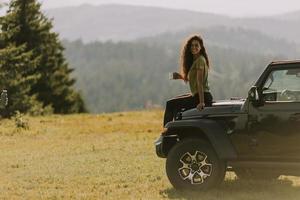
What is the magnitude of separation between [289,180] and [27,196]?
4.62m

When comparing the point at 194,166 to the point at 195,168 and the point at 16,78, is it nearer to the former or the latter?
the point at 195,168

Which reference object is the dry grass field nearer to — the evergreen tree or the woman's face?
the woman's face

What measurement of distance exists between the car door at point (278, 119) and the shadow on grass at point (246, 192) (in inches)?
27.8

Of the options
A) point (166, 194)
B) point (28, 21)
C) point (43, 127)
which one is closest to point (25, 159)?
point (166, 194)

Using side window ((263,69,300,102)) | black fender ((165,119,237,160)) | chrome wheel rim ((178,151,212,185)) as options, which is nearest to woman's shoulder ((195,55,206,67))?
black fender ((165,119,237,160))

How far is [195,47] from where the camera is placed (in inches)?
384

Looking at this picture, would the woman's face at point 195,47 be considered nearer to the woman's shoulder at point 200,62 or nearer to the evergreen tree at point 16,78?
the woman's shoulder at point 200,62

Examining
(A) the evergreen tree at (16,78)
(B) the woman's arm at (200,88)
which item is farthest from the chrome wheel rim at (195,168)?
(A) the evergreen tree at (16,78)

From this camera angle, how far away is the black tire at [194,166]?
30.4 ft

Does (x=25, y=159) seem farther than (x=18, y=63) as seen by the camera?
No

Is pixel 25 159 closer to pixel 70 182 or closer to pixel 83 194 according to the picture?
pixel 70 182

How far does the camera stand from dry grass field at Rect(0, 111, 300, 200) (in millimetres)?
9484

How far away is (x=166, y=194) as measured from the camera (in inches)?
375

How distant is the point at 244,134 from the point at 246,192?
108 cm
